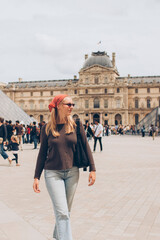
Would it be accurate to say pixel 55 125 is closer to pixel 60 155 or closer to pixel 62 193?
pixel 60 155

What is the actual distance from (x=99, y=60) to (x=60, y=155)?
69552 mm

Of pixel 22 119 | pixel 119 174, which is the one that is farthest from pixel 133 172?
pixel 22 119

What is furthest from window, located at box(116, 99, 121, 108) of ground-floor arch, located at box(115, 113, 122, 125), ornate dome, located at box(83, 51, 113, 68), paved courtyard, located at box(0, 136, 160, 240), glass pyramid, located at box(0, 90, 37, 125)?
paved courtyard, located at box(0, 136, 160, 240)

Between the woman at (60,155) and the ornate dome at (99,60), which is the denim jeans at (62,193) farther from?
the ornate dome at (99,60)

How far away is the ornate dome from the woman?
68.8m

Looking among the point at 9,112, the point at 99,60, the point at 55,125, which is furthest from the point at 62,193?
the point at 99,60

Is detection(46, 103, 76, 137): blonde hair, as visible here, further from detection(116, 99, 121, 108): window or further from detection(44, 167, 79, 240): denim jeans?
detection(116, 99, 121, 108): window

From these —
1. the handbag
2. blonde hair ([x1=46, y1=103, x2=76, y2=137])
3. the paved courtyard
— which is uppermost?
blonde hair ([x1=46, y1=103, x2=76, y2=137])

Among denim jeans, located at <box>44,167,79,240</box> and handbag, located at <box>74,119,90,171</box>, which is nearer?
denim jeans, located at <box>44,167,79,240</box>

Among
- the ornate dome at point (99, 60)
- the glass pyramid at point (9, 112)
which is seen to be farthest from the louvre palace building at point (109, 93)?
the glass pyramid at point (9, 112)

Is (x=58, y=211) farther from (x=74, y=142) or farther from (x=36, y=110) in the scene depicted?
(x=36, y=110)

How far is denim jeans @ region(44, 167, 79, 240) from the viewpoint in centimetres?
289

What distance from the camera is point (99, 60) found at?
234 ft

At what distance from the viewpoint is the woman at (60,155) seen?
3041 mm
